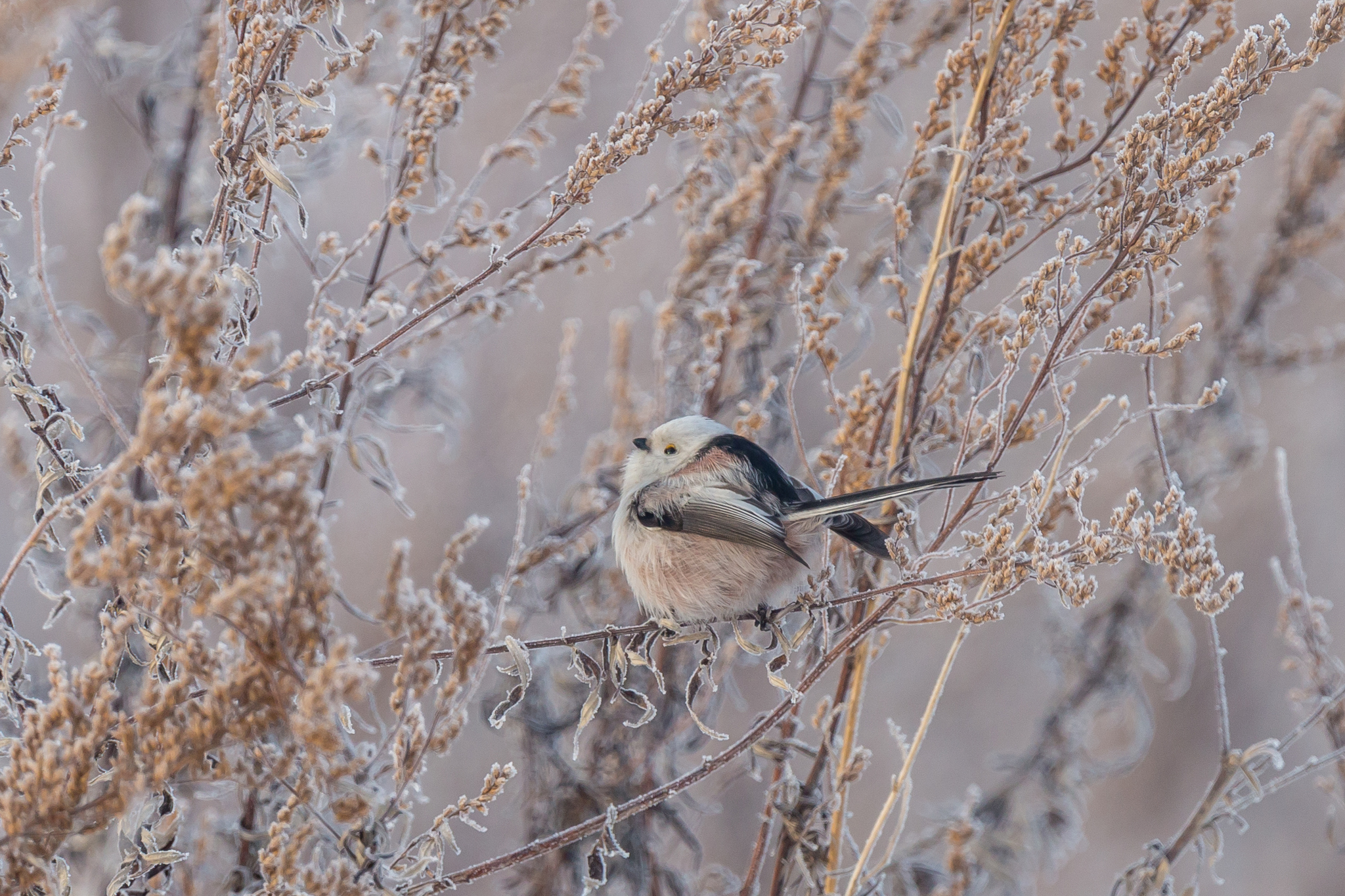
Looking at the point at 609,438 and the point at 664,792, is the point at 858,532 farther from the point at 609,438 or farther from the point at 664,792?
the point at 609,438

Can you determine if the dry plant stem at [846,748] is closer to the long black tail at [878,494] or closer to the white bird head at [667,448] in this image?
the long black tail at [878,494]

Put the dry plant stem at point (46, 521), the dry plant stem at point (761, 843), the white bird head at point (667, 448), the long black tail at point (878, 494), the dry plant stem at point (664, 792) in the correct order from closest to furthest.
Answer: the dry plant stem at point (46, 521) → the dry plant stem at point (664, 792) → the long black tail at point (878, 494) → the dry plant stem at point (761, 843) → the white bird head at point (667, 448)

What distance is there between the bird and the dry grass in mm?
71

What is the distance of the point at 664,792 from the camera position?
2.80ft

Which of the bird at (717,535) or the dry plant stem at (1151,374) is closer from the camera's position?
the dry plant stem at (1151,374)

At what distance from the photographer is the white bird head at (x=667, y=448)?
153 cm

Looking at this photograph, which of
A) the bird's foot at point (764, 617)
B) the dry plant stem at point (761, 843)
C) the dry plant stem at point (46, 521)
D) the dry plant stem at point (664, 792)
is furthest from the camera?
the bird's foot at point (764, 617)

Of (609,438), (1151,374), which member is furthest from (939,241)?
(609,438)

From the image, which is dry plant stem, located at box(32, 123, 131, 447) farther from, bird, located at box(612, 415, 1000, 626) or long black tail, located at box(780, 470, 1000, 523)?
bird, located at box(612, 415, 1000, 626)

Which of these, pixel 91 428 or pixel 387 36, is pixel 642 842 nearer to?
pixel 91 428

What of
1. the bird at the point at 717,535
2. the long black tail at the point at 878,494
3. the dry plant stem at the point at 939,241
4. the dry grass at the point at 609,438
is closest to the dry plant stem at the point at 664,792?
the dry grass at the point at 609,438

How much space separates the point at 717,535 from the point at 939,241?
0.54 m

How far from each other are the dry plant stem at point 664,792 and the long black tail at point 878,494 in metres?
0.11

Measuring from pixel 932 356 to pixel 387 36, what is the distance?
1.40m
